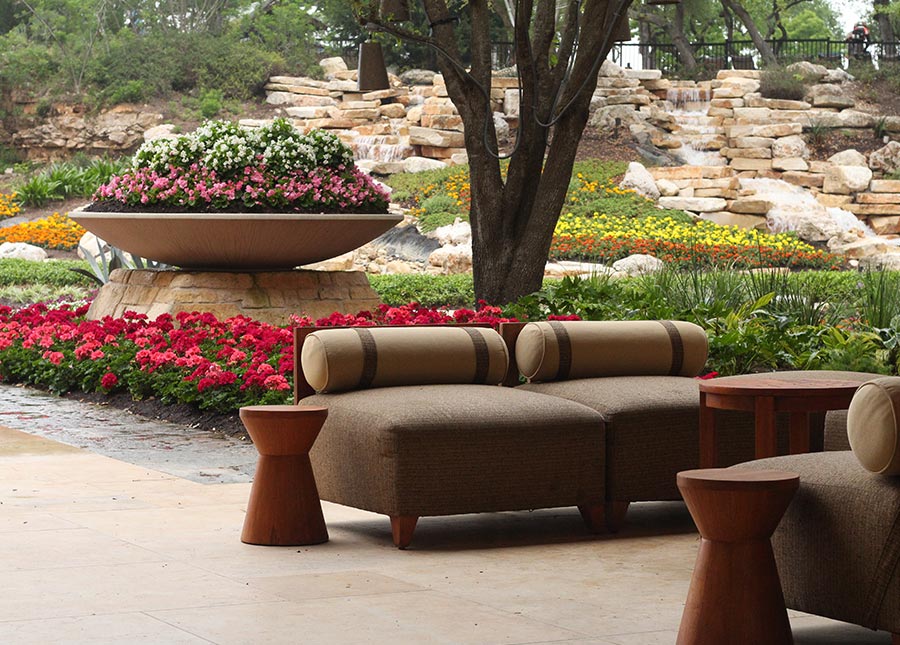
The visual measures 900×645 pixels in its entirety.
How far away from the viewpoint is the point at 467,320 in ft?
27.0

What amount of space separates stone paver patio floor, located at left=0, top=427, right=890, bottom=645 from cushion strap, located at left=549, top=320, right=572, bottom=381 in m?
0.61

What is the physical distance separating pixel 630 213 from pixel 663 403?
1719cm

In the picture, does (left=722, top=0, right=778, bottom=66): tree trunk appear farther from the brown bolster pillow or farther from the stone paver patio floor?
the brown bolster pillow

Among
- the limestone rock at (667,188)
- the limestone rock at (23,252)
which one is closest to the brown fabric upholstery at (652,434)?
the limestone rock at (23,252)

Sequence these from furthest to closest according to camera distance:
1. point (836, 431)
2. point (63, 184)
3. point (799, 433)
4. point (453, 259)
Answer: point (63, 184)
point (453, 259)
point (836, 431)
point (799, 433)

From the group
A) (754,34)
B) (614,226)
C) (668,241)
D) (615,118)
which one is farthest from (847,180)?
(754,34)

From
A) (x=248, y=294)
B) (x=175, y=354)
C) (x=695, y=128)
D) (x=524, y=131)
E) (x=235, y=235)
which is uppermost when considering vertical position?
(x=524, y=131)

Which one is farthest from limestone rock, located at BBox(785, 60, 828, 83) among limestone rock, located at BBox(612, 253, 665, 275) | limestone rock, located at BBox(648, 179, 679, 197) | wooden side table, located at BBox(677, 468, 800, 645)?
wooden side table, located at BBox(677, 468, 800, 645)

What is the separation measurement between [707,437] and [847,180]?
66.6 feet

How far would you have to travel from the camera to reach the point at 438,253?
63.9ft

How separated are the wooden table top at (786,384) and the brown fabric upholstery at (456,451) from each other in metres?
0.60

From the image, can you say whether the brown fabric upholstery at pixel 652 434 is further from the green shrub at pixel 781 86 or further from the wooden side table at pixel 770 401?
the green shrub at pixel 781 86

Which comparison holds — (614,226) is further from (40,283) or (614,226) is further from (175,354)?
(175,354)

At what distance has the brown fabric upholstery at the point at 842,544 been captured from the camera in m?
3.24
